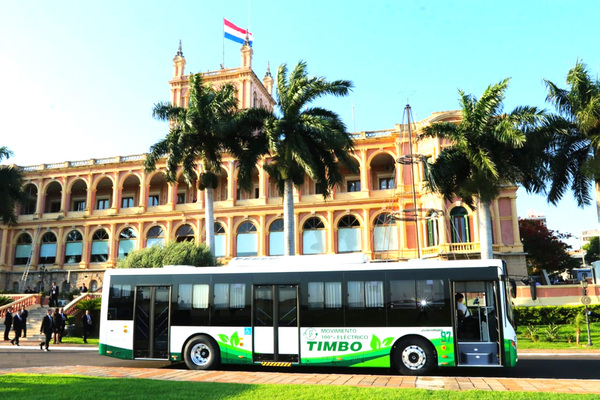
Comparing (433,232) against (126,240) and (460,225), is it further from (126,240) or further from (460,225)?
(126,240)

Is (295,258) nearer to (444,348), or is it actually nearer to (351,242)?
(444,348)

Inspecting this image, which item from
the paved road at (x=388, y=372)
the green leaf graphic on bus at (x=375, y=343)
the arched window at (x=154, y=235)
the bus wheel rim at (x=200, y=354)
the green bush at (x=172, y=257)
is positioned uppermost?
the arched window at (x=154, y=235)

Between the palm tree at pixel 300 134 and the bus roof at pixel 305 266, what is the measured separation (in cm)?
994

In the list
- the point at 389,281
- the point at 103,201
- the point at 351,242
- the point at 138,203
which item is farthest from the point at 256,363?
the point at 103,201

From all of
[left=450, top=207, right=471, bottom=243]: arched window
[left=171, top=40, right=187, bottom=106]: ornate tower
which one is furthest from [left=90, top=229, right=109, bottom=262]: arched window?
[left=450, top=207, right=471, bottom=243]: arched window

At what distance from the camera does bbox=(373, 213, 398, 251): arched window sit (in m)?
37.8

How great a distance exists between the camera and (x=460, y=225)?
33.7 m

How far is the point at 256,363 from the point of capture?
41.5ft

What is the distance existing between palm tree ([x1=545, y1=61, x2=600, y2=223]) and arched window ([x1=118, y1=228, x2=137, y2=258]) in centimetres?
3419

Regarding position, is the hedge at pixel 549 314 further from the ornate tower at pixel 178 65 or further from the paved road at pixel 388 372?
the ornate tower at pixel 178 65

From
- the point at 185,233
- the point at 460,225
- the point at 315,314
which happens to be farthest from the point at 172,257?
the point at 460,225

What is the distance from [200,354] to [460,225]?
24850 mm

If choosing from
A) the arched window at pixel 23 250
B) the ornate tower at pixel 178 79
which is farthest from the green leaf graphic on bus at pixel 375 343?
the arched window at pixel 23 250

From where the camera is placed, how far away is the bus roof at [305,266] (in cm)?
1207
